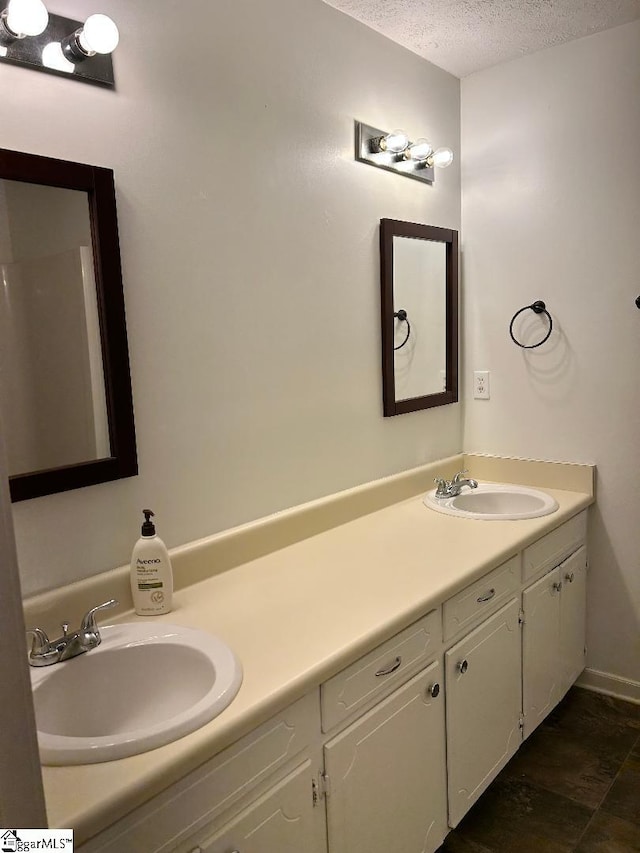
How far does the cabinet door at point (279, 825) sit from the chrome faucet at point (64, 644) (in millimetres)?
421

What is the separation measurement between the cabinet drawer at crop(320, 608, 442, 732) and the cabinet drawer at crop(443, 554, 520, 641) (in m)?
0.06

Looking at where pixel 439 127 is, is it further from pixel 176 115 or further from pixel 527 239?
pixel 176 115

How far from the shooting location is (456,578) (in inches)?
63.1

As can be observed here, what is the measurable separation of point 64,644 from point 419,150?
1.92 m

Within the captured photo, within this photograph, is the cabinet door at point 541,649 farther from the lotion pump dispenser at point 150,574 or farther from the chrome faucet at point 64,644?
the chrome faucet at point 64,644

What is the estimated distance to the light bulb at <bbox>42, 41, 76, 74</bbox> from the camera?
128cm

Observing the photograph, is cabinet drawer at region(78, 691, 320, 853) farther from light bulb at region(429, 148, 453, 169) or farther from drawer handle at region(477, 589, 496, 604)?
light bulb at region(429, 148, 453, 169)

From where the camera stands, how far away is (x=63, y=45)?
1.30 meters

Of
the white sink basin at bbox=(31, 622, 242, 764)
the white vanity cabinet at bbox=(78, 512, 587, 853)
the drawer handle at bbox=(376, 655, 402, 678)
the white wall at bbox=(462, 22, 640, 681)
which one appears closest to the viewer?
the white vanity cabinet at bbox=(78, 512, 587, 853)

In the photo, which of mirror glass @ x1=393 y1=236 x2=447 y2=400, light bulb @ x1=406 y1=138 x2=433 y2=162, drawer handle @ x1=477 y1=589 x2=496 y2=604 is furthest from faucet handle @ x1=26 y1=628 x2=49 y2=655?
light bulb @ x1=406 y1=138 x2=433 y2=162

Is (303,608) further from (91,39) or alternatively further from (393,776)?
(91,39)

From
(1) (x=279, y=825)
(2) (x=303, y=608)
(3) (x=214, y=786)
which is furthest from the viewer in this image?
(2) (x=303, y=608)

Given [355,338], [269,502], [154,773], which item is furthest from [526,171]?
[154,773]

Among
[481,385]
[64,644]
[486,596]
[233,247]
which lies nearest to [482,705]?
[486,596]
